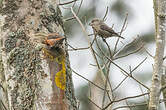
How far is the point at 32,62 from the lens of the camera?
1.73 meters

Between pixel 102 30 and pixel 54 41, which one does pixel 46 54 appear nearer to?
pixel 54 41

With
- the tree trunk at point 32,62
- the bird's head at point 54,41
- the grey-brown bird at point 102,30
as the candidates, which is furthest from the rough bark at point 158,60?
the grey-brown bird at point 102,30

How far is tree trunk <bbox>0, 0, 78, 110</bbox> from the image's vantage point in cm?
167

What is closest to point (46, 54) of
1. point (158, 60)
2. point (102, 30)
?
point (158, 60)

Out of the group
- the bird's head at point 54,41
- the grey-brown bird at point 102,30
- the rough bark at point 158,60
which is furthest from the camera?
the grey-brown bird at point 102,30

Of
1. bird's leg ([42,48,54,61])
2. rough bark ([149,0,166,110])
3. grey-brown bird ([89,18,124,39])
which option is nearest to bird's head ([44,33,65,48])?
bird's leg ([42,48,54,61])

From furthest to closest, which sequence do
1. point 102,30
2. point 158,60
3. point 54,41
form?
point 102,30, point 158,60, point 54,41

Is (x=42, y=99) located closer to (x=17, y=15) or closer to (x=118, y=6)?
(x=17, y=15)

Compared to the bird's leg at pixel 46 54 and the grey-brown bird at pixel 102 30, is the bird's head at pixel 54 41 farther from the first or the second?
the grey-brown bird at pixel 102 30

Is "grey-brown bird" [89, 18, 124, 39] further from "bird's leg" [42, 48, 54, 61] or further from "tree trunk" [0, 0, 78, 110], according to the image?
"bird's leg" [42, 48, 54, 61]

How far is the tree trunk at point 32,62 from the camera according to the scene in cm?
167

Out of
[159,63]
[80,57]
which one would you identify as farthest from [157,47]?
[80,57]

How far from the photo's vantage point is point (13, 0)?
1902 mm

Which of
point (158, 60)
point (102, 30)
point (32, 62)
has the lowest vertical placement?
point (32, 62)
